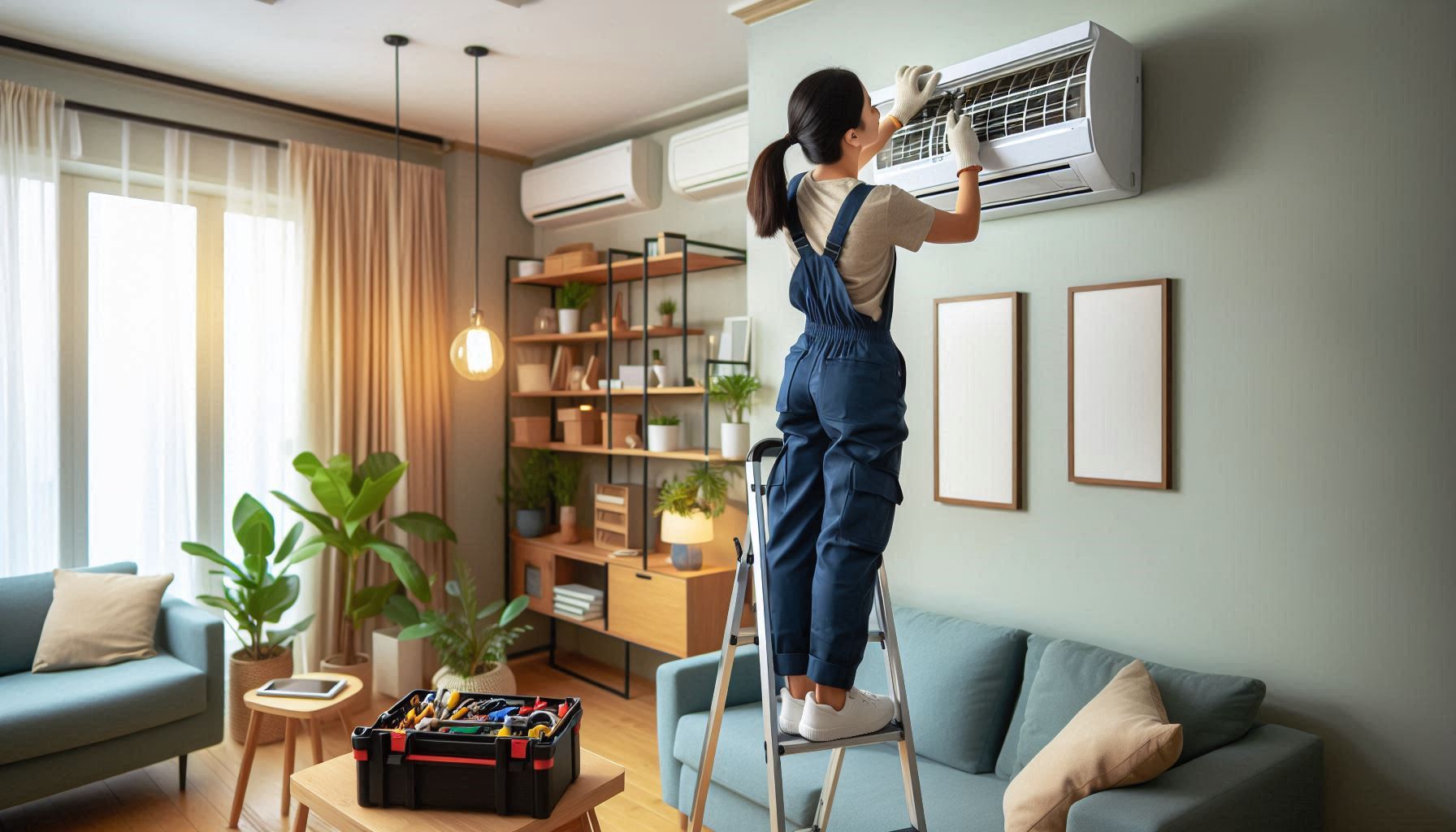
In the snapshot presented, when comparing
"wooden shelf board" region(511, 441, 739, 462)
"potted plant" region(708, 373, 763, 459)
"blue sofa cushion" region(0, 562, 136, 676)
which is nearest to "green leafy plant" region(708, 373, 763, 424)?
"potted plant" region(708, 373, 763, 459)

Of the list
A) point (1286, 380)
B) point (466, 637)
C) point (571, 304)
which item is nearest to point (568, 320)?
A: point (571, 304)

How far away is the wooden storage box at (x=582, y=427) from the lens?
4578 mm

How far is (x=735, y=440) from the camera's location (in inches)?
141

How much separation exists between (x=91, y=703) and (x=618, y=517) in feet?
6.99

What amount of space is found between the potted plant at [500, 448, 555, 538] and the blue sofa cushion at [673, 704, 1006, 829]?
89.4 inches

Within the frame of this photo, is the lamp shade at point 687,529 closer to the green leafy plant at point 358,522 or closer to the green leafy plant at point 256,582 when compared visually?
the green leafy plant at point 358,522

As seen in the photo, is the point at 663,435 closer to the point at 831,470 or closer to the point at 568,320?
the point at 568,320

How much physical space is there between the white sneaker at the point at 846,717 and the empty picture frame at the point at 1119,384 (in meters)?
1.11

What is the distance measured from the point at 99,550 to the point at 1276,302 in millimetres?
4326

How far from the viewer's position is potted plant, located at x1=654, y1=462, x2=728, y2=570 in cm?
381

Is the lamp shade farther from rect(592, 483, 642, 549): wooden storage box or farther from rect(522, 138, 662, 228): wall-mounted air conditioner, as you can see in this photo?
rect(522, 138, 662, 228): wall-mounted air conditioner

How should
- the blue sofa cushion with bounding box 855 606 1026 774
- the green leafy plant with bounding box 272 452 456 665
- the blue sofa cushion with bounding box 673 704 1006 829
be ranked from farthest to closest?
the green leafy plant with bounding box 272 452 456 665
the blue sofa cushion with bounding box 855 606 1026 774
the blue sofa cushion with bounding box 673 704 1006 829

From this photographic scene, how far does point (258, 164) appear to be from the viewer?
415 cm

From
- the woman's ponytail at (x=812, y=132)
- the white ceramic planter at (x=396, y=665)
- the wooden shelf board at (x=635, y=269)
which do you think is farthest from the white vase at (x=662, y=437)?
the woman's ponytail at (x=812, y=132)
